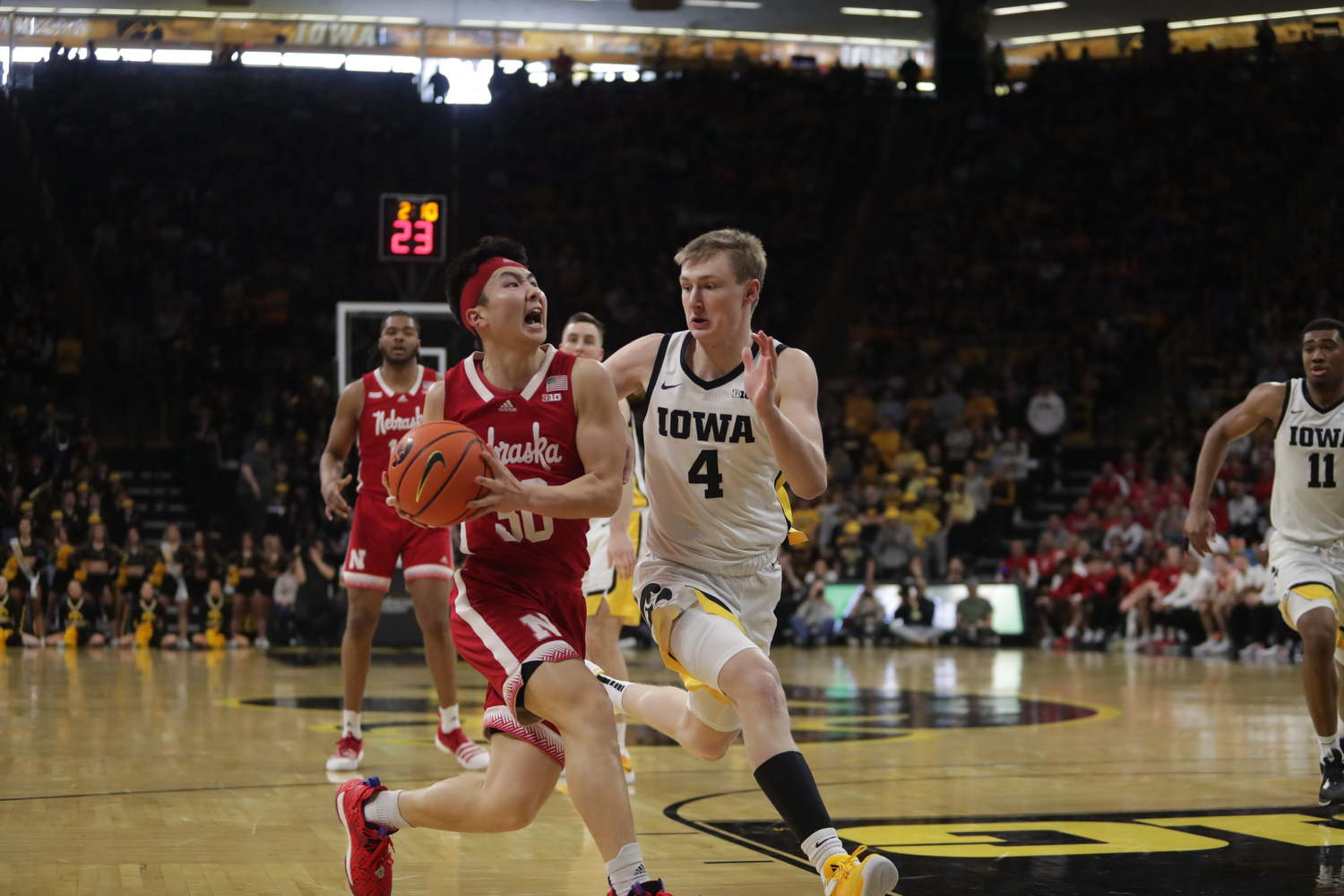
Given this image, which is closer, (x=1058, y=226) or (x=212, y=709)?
(x=212, y=709)

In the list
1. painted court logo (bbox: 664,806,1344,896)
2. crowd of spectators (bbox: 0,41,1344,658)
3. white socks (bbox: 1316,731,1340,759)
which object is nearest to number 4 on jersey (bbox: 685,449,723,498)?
painted court logo (bbox: 664,806,1344,896)

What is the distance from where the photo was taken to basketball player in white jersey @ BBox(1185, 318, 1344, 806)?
22.2ft

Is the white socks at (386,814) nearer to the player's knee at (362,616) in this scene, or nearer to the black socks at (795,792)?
the black socks at (795,792)

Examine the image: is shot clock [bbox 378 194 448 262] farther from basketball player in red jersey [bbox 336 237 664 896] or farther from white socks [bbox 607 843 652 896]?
white socks [bbox 607 843 652 896]

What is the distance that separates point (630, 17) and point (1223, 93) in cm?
1027

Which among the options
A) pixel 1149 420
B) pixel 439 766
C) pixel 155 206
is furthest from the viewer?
pixel 155 206

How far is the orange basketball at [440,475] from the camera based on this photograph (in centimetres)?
389

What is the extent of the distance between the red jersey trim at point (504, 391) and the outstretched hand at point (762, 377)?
A: 607 mm

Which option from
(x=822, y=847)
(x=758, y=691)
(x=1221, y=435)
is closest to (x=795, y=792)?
(x=822, y=847)

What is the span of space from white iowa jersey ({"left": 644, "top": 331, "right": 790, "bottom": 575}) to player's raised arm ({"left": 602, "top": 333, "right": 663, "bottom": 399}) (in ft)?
0.31

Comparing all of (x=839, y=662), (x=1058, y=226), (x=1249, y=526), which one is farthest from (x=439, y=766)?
(x=1058, y=226)

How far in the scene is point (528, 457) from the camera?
4309mm

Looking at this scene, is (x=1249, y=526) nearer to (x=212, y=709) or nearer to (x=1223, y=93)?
(x=1223, y=93)

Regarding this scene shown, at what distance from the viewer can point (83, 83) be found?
22016 millimetres
